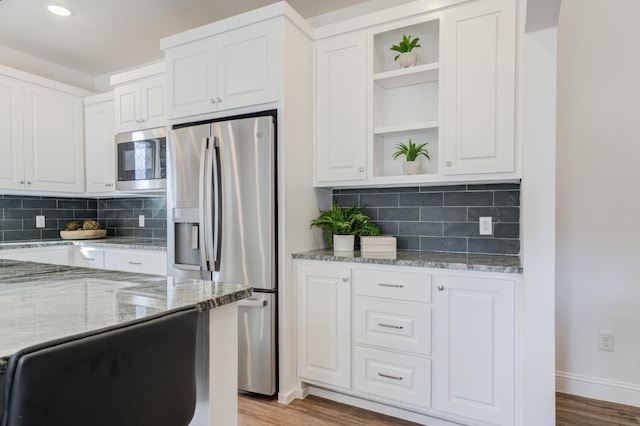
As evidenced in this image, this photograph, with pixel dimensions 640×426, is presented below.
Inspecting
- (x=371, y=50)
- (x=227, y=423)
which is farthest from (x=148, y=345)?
(x=371, y=50)

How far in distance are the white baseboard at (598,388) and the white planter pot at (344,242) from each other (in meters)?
1.54

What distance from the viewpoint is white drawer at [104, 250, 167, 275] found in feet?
9.77

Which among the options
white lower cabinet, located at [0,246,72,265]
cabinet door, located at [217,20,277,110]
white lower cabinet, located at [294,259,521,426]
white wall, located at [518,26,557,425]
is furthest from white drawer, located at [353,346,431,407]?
white lower cabinet, located at [0,246,72,265]

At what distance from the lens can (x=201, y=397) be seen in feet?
3.39

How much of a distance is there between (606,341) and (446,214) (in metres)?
1.19

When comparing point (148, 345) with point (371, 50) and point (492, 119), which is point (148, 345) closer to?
point (492, 119)

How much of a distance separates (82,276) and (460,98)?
2.02 meters

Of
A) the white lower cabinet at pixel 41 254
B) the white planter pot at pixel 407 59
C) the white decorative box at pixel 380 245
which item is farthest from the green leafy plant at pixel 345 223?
the white lower cabinet at pixel 41 254

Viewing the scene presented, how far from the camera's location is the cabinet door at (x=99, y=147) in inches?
142

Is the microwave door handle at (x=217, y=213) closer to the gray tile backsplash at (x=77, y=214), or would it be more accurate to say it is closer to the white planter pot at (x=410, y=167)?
the white planter pot at (x=410, y=167)

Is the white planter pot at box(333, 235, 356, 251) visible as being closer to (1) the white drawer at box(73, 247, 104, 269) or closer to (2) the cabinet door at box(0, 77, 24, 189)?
(1) the white drawer at box(73, 247, 104, 269)

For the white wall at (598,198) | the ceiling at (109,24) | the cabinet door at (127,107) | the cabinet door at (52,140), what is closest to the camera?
the white wall at (598,198)

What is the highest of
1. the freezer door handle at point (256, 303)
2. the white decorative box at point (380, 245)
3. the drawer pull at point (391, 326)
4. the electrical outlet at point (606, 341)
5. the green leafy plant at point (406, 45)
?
the green leafy plant at point (406, 45)

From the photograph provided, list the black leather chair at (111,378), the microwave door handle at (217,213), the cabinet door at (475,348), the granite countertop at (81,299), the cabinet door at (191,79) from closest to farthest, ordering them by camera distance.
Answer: the black leather chair at (111,378) < the granite countertop at (81,299) < the cabinet door at (475,348) < the microwave door handle at (217,213) < the cabinet door at (191,79)
